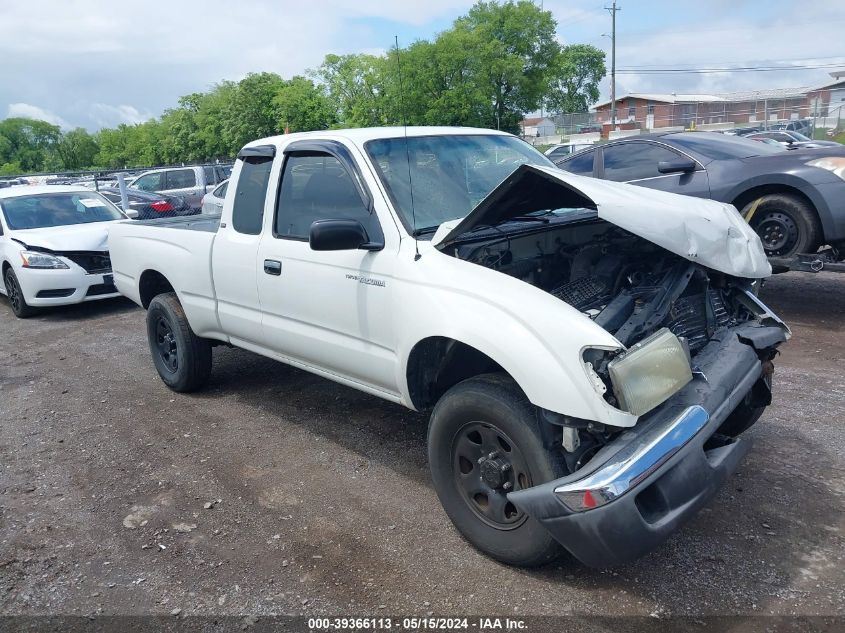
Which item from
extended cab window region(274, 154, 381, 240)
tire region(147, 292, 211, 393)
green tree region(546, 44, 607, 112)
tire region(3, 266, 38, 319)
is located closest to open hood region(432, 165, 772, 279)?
extended cab window region(274, 154, 381, 240)

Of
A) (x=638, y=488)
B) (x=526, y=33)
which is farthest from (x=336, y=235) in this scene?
(x=526, y=33)

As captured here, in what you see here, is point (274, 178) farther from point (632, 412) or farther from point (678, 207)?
point (632, 412)

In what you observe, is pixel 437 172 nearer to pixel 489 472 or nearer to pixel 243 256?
pixel 243 256

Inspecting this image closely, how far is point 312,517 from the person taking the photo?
12.6 feet

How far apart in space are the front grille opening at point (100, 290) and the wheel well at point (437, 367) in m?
6.88

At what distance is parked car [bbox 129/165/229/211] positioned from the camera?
1877 centimetres

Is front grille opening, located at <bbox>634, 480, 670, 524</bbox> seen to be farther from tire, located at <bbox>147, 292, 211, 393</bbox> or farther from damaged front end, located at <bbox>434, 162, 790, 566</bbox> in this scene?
tire, located at <bbox>147, 292, 211, 393</bbox>

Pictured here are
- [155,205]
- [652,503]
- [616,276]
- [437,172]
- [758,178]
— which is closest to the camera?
[652,503]

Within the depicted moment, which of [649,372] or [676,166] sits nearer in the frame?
[649,372]

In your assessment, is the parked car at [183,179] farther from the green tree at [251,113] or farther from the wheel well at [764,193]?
the green tree at [251,113]

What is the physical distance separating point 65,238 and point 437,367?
7430 millimetres

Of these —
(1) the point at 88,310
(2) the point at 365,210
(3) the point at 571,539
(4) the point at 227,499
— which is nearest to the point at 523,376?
(3) the point at 571,539

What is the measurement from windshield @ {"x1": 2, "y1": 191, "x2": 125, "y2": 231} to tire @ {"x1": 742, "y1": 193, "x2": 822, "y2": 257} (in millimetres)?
8356

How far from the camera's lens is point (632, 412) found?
2.79m
